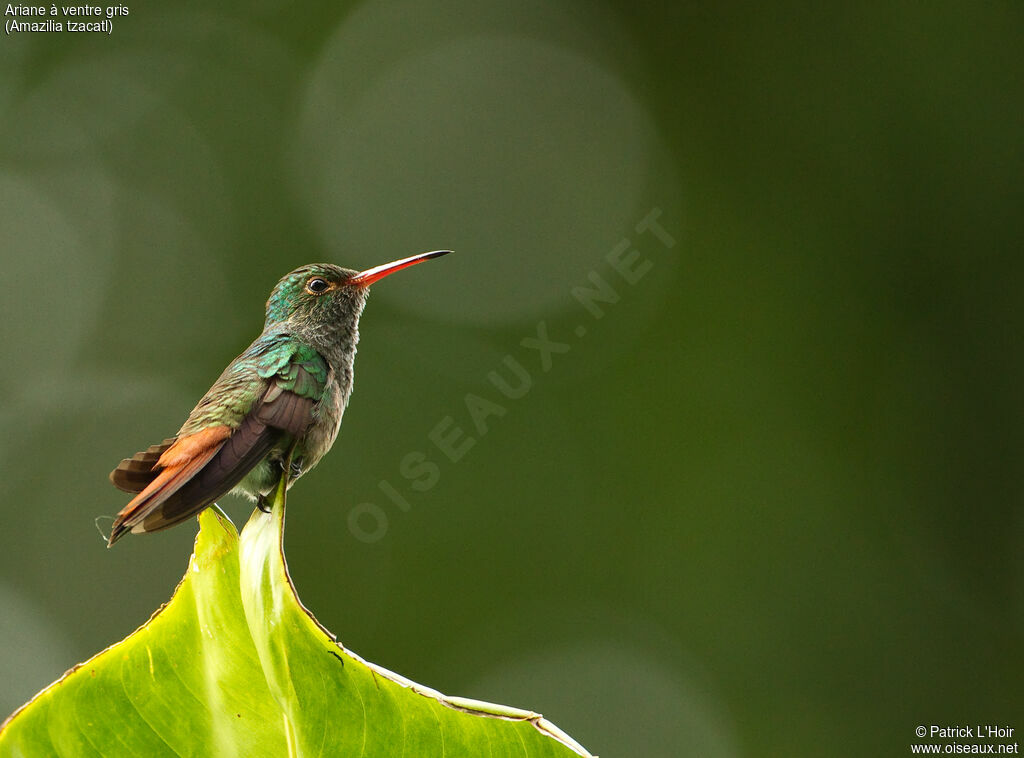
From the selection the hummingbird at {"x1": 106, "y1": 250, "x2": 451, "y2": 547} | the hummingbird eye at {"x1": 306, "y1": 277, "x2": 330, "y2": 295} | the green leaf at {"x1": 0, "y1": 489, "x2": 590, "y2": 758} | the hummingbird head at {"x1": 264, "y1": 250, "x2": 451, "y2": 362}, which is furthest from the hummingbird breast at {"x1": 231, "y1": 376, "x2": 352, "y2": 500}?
the green leaf at {"x1": 0, "y1": 489, "x2": 590, "y2": 758}

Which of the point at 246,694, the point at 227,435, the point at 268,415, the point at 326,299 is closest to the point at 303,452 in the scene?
the point at 268,415

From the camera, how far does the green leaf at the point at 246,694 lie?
1243mm

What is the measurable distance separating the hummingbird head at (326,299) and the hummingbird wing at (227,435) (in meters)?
0.21

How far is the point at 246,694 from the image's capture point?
130 cm

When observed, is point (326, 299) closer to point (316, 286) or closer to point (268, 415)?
point (316, 286)

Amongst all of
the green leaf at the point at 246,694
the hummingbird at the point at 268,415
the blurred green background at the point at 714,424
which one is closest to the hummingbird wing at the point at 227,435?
the hummingbird at the point at 268,415

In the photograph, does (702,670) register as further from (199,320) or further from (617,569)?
(199,320)

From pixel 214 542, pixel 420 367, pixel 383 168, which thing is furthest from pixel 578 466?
pixel 214 542

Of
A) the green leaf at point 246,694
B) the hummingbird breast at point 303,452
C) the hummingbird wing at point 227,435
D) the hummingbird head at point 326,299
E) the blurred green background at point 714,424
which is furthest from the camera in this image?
the blurred green background at point 714,424

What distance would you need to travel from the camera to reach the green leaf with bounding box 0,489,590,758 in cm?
124

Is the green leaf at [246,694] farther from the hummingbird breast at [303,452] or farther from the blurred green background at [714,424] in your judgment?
the blurred green background at [714,424]

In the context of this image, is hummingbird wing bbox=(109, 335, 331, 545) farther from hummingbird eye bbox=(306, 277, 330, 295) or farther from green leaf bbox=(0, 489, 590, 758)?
green leaf bbox=(0, 489, 590, 758)

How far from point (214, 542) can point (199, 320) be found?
6.20 meters

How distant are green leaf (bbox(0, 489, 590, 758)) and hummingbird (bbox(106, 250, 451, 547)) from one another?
16 centimetres
